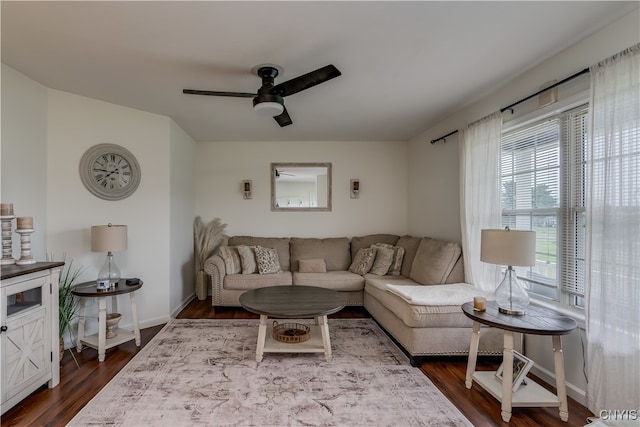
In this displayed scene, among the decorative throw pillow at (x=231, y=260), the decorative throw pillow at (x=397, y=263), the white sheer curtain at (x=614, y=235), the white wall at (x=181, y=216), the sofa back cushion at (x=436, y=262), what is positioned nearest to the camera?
the white sheer curtain at (x=614, y=235)

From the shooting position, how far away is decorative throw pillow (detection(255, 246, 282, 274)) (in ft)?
13.2

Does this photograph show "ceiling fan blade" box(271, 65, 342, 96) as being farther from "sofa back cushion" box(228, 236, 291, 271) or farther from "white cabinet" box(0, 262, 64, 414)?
"sofa back cushion" box(228, 236, 291, 271)

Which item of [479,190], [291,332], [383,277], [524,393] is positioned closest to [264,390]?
[291,332]

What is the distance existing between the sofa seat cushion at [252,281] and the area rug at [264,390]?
2.98 ft

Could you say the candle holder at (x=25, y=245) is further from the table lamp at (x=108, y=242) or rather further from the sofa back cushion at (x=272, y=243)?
the sofa back cushion at (x=272, y=243)

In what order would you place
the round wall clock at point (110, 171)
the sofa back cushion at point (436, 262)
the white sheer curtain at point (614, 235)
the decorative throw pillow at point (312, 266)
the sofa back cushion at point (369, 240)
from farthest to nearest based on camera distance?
the sofa back cushion at point (369, 240) → the decorative throw pillow at point (312, 266) → the sofa back cushion at point (436, 262) → the round wall clock at point (110, 171) → the white sheer curtain at point (614, 235)

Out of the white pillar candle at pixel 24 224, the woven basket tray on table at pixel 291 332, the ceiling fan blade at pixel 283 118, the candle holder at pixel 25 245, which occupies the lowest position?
the woven basket tray on table at pixel 291 332

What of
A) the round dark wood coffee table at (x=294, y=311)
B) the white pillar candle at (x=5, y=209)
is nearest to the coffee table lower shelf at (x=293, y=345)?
the round dark wood coffee table at (x=294, y=311)

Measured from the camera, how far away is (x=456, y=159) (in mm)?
3510

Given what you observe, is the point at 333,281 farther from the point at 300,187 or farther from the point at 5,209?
the point at 5,209

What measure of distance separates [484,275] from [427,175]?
6.00 ft

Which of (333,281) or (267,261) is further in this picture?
(267,261)

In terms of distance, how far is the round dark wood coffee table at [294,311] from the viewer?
2438 millimetres

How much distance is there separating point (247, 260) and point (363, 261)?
65.1 inches
